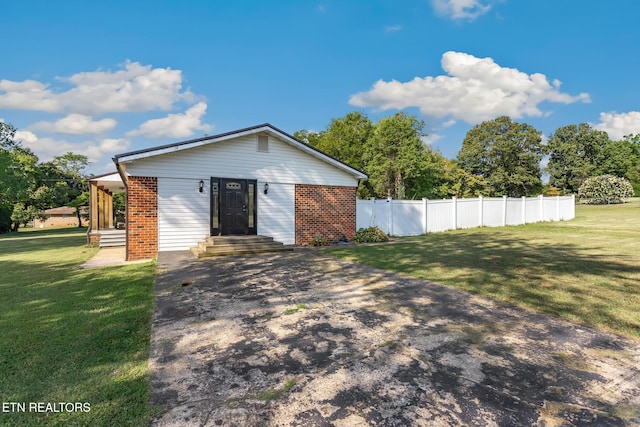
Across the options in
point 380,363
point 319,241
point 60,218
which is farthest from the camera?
point 60,218

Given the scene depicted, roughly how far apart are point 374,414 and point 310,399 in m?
0.45

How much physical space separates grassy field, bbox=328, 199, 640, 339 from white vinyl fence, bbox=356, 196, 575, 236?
3766 millimetres

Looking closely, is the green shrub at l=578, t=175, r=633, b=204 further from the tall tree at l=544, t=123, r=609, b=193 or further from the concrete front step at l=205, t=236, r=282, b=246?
the concrete front step at l=205, t=236, r=282, b=246

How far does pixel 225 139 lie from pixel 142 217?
344cm

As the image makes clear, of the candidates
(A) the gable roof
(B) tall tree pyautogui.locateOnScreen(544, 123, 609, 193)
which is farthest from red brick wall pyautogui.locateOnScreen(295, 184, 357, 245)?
(B) tall tree pyautogui.locateOnScreen(544, 123, 609, 193)

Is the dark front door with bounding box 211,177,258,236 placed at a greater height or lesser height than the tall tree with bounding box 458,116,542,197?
lesser

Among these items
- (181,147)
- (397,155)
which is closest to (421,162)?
(397,155)

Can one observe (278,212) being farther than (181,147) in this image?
Yes

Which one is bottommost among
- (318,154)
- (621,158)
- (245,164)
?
(245,164)

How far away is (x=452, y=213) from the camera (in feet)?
56.1

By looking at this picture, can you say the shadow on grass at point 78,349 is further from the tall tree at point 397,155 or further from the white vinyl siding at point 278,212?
the tall tree at point 397,155

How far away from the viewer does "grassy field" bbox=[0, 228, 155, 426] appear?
2074 millimetres

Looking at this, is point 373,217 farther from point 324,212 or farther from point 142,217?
point 142,217

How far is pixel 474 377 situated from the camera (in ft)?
8.11
